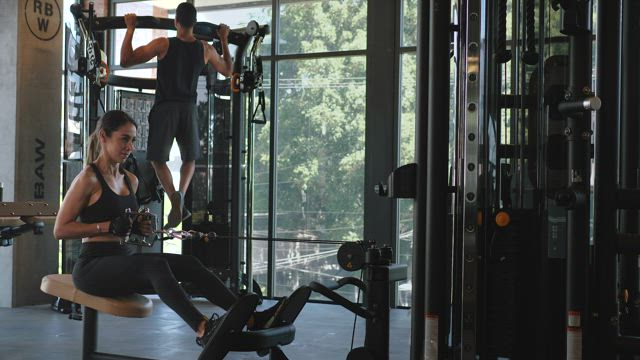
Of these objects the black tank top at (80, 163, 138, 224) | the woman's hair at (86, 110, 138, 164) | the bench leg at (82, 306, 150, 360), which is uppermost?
the woman's hair at (86, 110, 138, 164)

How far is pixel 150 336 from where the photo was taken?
548 centimetres

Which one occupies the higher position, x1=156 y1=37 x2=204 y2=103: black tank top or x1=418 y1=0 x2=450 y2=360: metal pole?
x1=156 y1=37 x2=204 y2=103: black tank top

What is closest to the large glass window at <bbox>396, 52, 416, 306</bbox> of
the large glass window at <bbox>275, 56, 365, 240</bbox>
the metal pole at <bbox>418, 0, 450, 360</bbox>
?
the large glass window at <bbox>275, 56, 365, 240</bbox>

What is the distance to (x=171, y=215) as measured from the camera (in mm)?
5922

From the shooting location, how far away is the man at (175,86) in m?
5.57

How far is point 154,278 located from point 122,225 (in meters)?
0.28

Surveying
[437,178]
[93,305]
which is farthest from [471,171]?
[93,305]

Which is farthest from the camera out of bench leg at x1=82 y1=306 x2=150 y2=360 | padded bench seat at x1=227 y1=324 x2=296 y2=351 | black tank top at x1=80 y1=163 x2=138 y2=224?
bench leg at x1=82 y1=306 x2=150 y2=360

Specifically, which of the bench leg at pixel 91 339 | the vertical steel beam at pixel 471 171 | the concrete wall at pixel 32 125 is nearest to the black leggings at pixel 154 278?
the bench leg at pixel 91 339

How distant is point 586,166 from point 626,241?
0.88 feet

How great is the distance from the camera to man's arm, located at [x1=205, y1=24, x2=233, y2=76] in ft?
18.8

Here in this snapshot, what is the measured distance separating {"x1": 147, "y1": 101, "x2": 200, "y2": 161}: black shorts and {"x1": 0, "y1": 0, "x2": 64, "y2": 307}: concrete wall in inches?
67.0

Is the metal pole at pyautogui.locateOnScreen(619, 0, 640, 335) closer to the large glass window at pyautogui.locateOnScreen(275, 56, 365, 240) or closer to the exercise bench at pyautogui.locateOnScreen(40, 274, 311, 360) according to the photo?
the exercise bench at pyautogui.locateOnScreen(40, 274, 311, 360)

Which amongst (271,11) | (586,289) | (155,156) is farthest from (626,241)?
(271,11)
